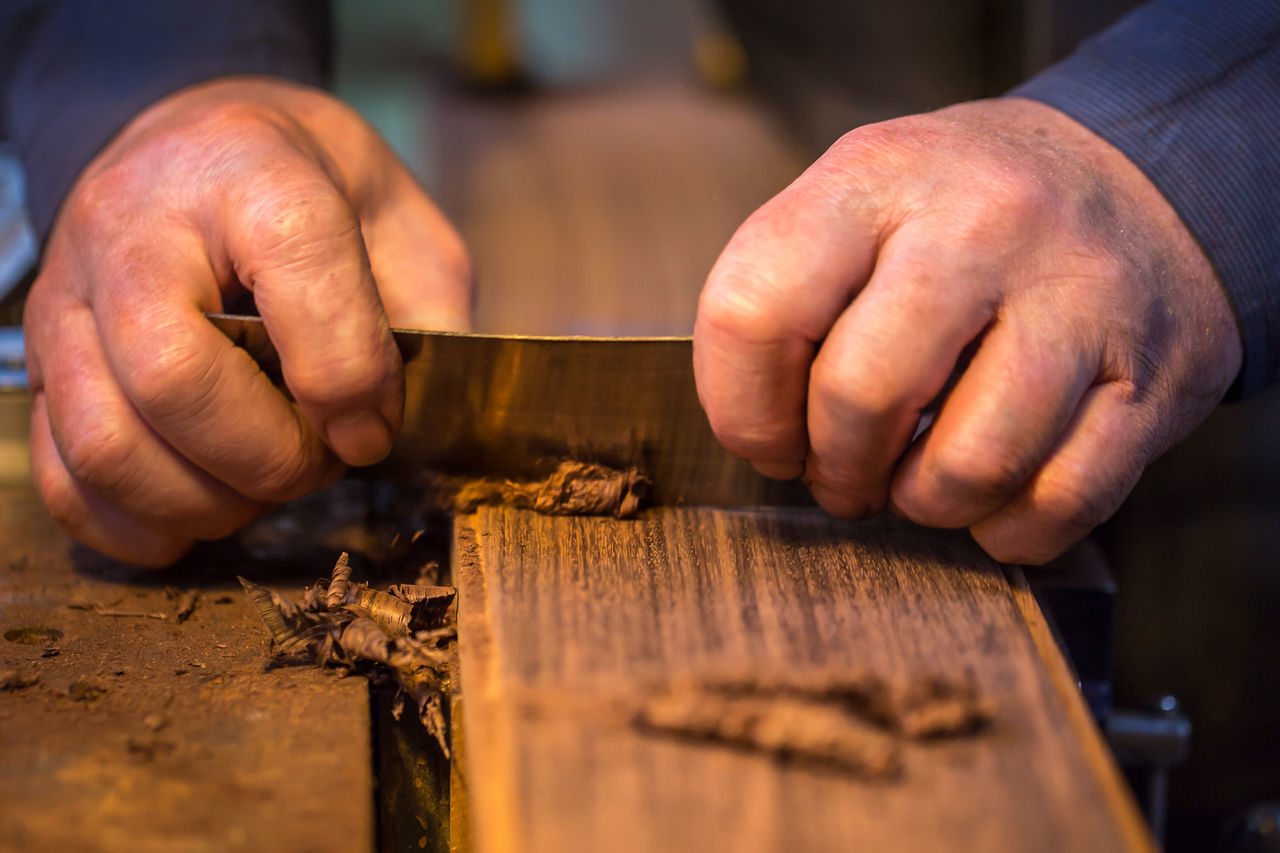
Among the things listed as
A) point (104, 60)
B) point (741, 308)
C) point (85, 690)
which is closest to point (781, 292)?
point (741, 308)

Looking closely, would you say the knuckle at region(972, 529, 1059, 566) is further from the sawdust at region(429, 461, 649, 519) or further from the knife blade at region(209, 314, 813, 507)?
the sawdust at region(429, 461, 649, 519)

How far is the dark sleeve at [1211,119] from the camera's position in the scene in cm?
96

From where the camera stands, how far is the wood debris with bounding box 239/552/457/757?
31.4 inches

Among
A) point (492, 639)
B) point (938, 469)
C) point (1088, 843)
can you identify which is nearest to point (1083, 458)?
point (938, 469)

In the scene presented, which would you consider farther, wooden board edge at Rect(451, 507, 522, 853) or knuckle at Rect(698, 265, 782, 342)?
knuckle at Rect(698, 265, 782, 342)

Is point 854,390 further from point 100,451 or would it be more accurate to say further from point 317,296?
point 100,451

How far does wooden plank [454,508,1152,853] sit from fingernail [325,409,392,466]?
0.39ft

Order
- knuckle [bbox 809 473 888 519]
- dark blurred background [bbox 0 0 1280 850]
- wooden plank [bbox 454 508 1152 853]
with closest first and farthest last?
wooden plank [bbox 454 508 1152 853] < knuckle [bbox 809 473 888 519] < dark blurred background [bbox 0 0 1280 850]

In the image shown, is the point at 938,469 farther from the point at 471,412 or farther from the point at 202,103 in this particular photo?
the point at 202,103

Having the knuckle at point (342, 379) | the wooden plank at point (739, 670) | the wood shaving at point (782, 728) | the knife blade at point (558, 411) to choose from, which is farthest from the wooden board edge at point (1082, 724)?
the knuckle at point (342, 379)

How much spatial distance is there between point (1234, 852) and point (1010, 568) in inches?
25.8

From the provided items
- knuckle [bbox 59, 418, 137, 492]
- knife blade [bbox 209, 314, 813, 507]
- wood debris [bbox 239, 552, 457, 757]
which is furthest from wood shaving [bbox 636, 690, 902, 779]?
knuckle [bbox 59, 418, 137, 492]

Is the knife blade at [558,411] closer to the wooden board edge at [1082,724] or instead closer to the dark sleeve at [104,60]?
the wooden board edge at [1082,724]

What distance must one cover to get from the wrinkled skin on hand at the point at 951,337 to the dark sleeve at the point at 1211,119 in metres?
0.12
